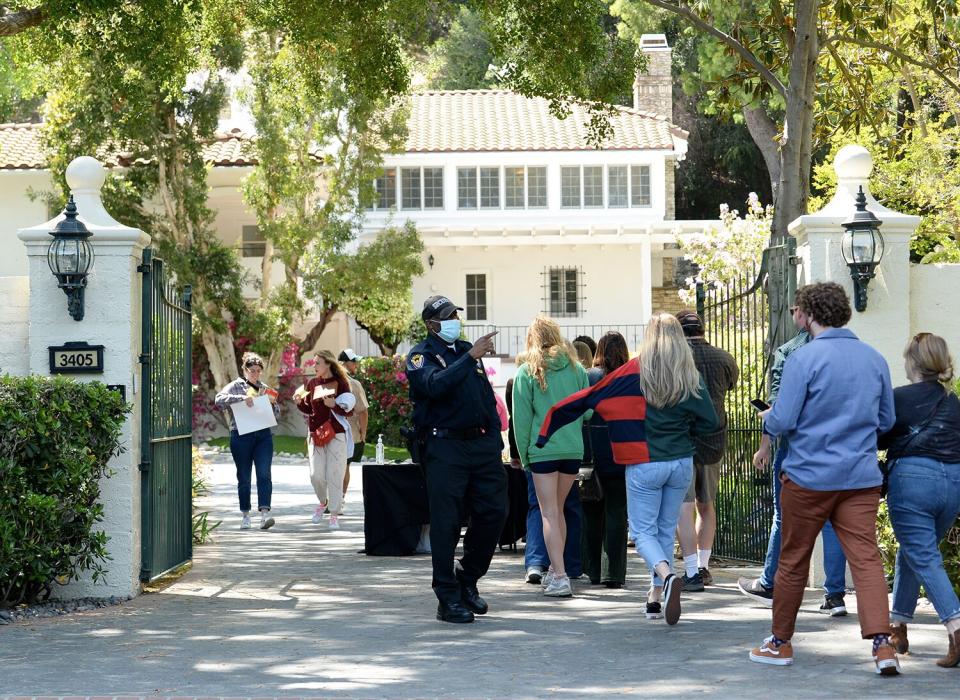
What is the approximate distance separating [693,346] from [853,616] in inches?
101

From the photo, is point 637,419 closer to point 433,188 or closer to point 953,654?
point 953,654

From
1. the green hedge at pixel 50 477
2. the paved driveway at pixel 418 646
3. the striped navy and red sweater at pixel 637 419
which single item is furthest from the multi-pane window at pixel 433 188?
the striped navy and red sweater at pixel 637 419

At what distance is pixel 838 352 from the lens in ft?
22.8

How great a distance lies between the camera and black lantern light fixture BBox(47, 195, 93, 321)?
9477 millimetres

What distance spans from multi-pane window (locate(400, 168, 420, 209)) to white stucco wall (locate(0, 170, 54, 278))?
9385 millimetres

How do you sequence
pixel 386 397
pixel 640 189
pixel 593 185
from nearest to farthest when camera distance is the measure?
pixel 386 397 → pixel 640 189 → pixel 593 185

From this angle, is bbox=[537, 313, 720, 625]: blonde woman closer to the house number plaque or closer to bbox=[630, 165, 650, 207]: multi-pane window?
the house number plaque

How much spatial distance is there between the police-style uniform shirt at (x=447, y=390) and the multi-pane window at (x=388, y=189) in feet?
95.1

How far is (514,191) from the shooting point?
122ft

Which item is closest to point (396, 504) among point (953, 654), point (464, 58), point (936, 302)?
point (936, 302)

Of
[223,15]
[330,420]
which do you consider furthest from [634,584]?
[223,15]

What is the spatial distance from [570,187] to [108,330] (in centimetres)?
2840

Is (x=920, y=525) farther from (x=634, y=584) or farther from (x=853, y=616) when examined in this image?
(x=634, y=584)

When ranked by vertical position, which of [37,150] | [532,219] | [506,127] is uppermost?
[506,127]
